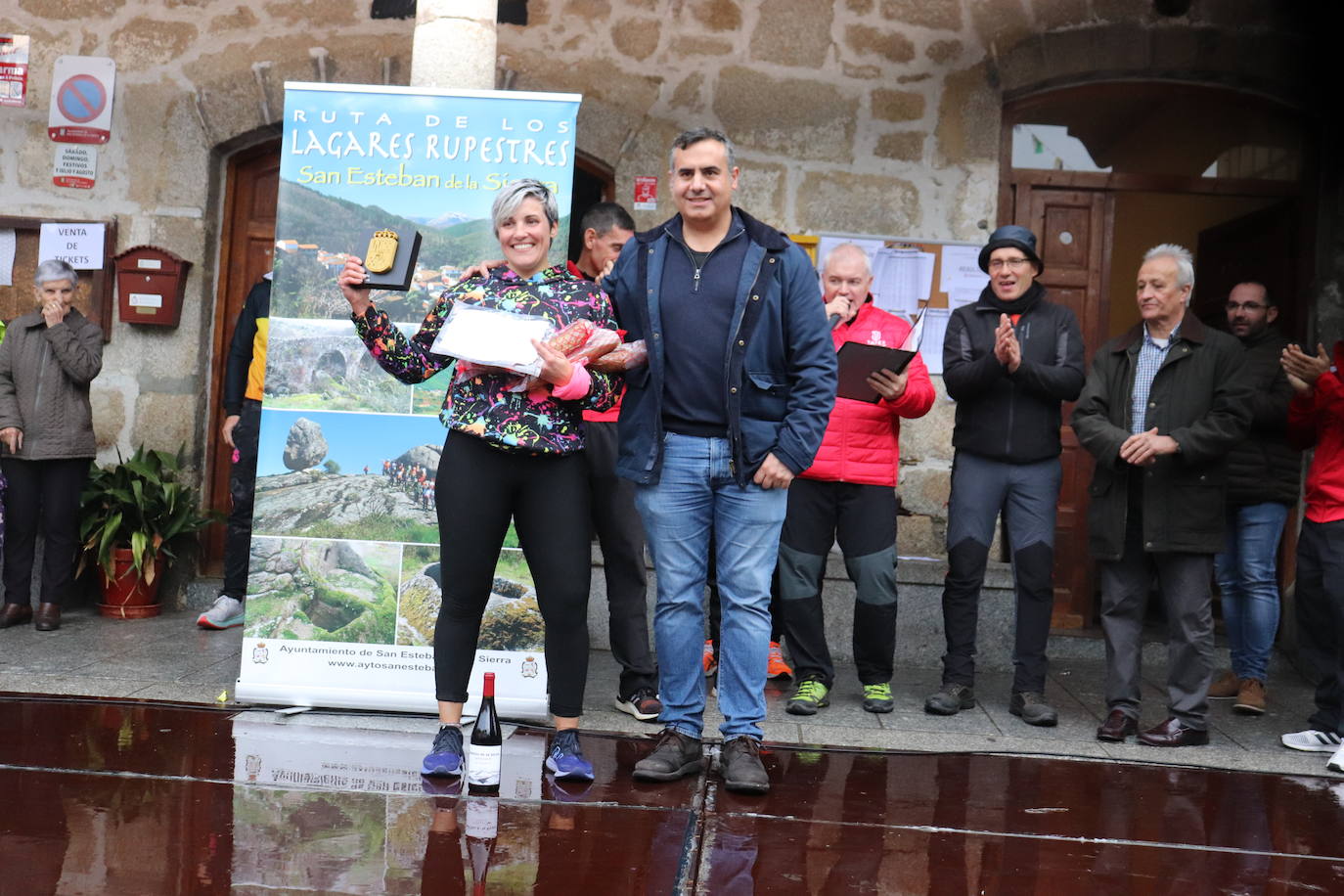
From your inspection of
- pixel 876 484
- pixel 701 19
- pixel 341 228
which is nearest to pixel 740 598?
pixel 876 484

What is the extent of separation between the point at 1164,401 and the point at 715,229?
1.97m

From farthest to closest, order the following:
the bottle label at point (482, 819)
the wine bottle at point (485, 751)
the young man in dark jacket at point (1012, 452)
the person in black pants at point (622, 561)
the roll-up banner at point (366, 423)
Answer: the young man in dark jacket at point (1012, 452) < the person in black pants at point (622, 561) < the roll-up banner at point (366, 423) < the wine bottle at point (485, 751) < the bottle label at point (482, 819)

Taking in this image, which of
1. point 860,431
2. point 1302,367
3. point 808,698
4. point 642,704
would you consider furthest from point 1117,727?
point 642,704

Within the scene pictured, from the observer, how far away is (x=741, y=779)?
3.57 m

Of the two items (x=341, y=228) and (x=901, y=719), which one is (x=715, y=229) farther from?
(x=901, y=719)

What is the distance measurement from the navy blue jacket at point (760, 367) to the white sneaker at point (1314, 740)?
2330 mm

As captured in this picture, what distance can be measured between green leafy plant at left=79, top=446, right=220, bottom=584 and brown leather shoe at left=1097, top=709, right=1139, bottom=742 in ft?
14.3

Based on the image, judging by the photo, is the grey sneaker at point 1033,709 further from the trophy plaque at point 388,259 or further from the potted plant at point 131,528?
the potted plant at point 131,528

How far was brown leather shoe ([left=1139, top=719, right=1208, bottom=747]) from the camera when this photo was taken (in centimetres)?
454

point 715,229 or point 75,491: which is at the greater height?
point 715,229

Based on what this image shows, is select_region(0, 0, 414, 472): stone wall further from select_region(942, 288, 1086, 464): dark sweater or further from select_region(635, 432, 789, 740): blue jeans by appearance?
select_region(635, 432, 789, 740): blue jeans

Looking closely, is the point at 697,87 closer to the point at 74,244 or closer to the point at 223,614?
the point at 74,244

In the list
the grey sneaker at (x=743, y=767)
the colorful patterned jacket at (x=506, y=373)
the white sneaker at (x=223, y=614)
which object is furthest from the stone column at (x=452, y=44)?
the white sneaker at (x=223, y=614)

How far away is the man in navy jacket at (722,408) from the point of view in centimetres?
359
